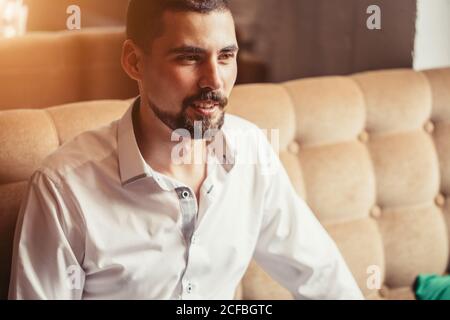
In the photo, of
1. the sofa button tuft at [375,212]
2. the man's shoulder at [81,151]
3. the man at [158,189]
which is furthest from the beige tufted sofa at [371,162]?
the man's shoulder at [81,151]

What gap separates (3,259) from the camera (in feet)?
2.88

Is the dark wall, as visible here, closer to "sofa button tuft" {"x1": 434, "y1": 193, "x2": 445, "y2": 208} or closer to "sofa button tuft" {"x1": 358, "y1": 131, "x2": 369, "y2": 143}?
"sofa button tuft" {"x1": 358, "y1": 131, "x2": 369, "y2": 143}

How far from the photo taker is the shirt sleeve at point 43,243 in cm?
78

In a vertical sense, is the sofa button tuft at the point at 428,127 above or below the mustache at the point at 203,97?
below

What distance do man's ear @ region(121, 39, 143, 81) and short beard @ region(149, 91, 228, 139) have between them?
4 centimetres

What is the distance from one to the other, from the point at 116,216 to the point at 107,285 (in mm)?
89

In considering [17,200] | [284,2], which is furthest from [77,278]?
[284,2]

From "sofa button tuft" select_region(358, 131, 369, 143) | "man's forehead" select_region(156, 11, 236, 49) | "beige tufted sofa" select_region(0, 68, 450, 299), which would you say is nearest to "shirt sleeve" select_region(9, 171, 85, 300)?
"man's forehead" select_region(156, 11, 236, 49)

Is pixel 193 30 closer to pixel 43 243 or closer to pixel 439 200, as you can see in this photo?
pixel 43 243

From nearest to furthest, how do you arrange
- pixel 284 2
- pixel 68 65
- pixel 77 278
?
pixel 77 278
pixel 68 65
pixel 284 2

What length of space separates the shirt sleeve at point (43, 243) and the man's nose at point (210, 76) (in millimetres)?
213

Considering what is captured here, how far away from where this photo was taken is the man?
789mm

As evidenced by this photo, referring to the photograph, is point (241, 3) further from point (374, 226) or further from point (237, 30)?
point (374, 226)

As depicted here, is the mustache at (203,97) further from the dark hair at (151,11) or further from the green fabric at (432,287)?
the green fabric at (432,287)
